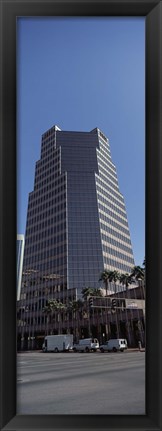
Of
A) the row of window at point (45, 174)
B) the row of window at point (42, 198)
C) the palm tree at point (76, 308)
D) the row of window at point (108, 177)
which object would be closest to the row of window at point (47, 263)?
the row of window at point (42, 198)

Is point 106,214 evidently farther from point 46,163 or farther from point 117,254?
point 46,163

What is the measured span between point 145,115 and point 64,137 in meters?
54.5

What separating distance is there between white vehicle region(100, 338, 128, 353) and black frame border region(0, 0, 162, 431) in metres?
20.3

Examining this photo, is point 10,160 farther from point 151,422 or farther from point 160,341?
point 151,422

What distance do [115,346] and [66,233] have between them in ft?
82.6

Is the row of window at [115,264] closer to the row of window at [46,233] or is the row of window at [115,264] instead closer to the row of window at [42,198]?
the row of window at [46,233]

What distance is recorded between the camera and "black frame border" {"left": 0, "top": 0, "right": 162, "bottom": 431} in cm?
145

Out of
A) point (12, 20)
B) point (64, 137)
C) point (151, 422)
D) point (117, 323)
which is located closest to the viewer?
point (151, 422)

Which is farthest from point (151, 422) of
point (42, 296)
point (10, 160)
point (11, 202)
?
point (42, 296)

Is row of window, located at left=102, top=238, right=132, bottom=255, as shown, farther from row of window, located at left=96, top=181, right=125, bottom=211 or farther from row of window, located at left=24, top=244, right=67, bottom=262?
row of window, located at left=96, top=181, right=125, bottom=211

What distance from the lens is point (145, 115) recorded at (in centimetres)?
153

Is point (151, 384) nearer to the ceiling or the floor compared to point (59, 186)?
nearer to the floor

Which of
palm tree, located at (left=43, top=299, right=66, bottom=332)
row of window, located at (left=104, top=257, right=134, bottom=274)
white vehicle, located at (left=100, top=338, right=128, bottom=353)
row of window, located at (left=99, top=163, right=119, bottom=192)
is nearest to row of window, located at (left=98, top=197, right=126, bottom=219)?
row of window, located at (left=99, top=163, right=119, bottom=192)

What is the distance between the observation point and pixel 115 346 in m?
21.3
